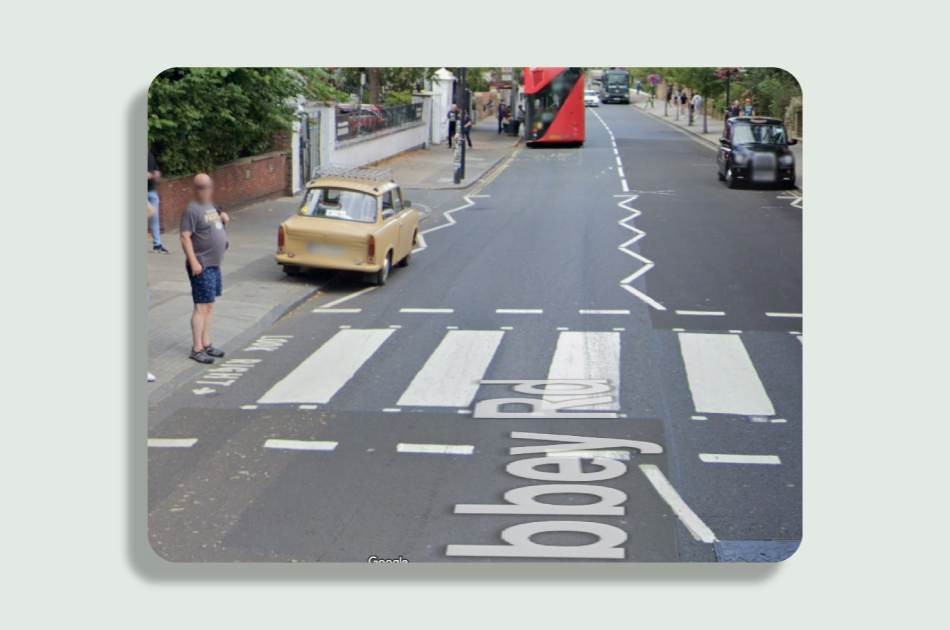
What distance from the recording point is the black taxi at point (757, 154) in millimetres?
13161

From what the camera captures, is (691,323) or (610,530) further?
(691,323)

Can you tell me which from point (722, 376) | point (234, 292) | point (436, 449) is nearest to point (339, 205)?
point (234, 292)

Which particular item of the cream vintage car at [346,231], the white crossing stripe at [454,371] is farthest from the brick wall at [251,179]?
the white crossing stripe at [454,371]

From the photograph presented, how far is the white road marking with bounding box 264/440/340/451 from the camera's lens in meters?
7.99

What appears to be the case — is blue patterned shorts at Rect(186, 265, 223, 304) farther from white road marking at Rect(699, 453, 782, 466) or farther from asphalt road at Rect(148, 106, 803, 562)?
white road marking at Rect(699, 453, 782, 466)

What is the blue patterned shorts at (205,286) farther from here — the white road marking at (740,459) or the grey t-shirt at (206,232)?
the white road marking at (740,459)

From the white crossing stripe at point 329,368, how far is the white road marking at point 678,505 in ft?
10.4

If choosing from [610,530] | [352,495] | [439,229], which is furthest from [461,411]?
[439,229]

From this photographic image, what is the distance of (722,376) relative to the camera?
10188 mm

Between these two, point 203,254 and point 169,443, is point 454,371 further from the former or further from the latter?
point 169,443

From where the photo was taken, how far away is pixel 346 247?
14.7 metres

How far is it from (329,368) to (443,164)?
2510cm

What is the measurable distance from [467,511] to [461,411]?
2157 mm
